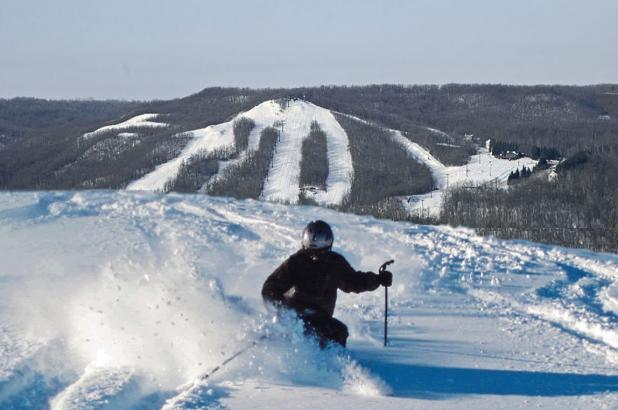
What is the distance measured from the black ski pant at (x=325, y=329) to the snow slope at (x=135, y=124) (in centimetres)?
15323

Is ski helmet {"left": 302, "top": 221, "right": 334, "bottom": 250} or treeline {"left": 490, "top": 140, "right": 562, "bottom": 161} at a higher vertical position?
ski helmet {"left": 302, "top": 221, "right": 334, "bottom": 250}

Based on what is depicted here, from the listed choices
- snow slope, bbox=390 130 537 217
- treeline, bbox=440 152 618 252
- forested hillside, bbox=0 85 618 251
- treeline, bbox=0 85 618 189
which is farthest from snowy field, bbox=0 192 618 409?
treeline, bbox=0 85 618 189

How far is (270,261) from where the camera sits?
457 inches

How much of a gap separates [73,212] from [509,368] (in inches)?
444

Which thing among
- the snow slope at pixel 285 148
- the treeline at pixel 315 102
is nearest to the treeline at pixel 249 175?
the snow slope at pixel 285 148

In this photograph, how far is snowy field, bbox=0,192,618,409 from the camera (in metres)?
5.60

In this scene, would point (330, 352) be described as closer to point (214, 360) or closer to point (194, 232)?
point (214, 360)

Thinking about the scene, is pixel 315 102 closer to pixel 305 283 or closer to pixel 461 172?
pixel 461 172

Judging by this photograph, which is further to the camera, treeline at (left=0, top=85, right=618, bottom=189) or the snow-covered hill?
treeline at (left=0, top=85, right=618, bottom=189)

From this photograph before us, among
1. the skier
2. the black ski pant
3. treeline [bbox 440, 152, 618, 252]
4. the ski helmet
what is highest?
the ski helmet

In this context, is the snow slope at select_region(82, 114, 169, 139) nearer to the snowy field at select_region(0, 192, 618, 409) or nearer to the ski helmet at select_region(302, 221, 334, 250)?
the snowy field at select_region(0, 192, 618, 409)

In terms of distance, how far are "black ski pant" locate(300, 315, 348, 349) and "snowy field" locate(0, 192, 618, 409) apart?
0.13 meters

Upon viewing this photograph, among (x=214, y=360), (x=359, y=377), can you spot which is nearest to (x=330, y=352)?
(x=359, y=377)

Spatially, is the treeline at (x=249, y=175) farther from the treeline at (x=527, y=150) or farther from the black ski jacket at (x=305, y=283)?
the black ski jacket at (x=305, y=283)
